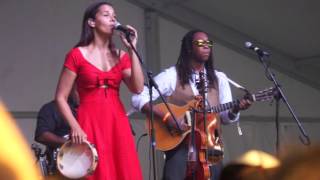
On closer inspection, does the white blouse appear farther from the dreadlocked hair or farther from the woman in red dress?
the woman in red dress

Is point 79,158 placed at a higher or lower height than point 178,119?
lower

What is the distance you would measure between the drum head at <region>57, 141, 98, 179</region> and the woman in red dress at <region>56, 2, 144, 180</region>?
0.10m

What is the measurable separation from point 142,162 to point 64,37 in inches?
74.9

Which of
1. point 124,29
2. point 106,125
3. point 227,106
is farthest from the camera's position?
point 227,106

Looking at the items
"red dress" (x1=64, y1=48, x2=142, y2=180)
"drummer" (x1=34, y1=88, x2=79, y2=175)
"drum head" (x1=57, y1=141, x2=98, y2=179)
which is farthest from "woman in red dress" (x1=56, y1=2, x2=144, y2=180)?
"drummer" (x1=34, y1=88, x2=79, y2=175)

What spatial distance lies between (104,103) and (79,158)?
1.18 ft

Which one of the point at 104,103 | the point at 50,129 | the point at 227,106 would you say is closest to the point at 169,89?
the point at 227,106

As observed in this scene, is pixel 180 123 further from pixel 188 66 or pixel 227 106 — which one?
pixel 188 66

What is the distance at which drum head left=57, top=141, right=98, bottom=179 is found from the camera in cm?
286

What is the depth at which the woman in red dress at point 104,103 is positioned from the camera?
3102 millimetres

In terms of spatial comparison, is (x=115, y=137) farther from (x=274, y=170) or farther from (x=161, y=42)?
(x=161, y=42)

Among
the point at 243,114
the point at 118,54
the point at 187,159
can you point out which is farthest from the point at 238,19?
the point at 118,54

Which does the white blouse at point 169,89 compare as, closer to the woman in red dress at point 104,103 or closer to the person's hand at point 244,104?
the person's hand at point 244,104

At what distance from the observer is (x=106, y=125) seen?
3.11 m
